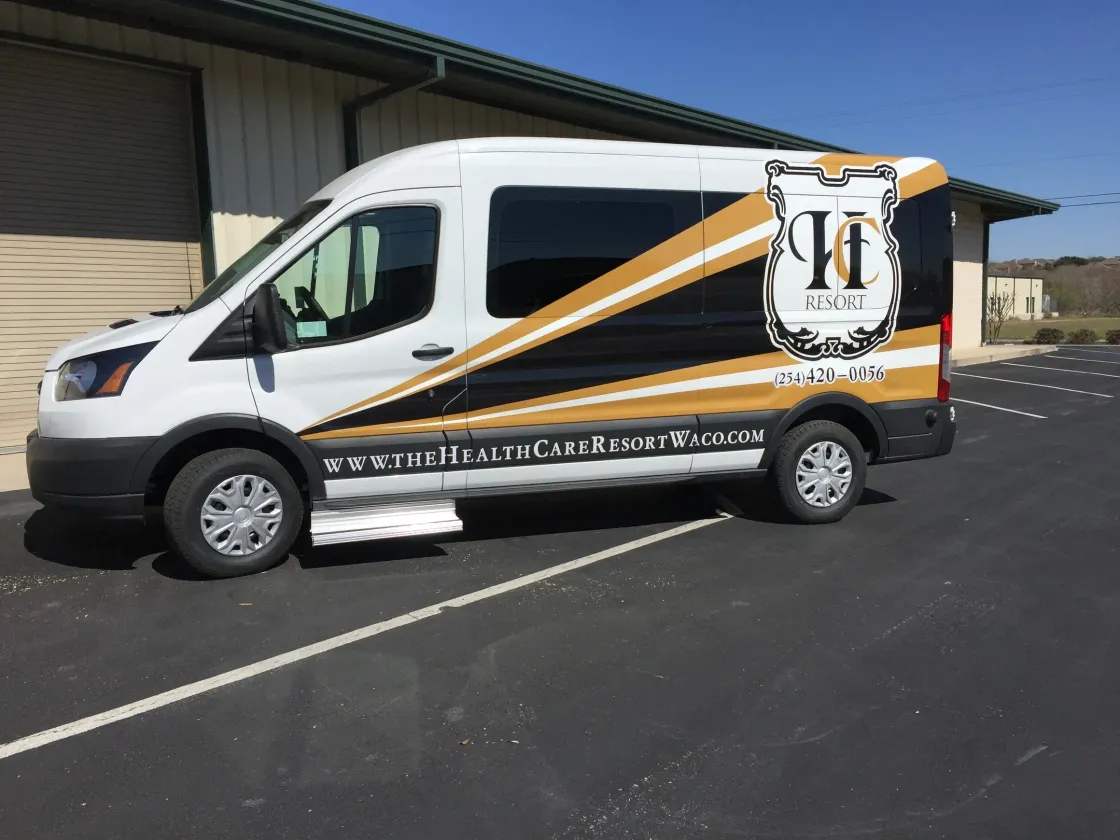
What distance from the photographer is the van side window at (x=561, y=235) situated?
5488 mm

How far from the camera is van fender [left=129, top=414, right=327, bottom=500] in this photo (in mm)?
4938

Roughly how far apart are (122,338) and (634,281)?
3.27 m

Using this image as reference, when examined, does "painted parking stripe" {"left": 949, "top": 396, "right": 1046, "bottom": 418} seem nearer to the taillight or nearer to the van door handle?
the taillight

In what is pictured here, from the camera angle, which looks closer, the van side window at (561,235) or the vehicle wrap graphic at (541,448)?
the vehicle wrap graphic at (541,448)

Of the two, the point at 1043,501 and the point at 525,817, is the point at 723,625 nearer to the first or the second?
the point at 525,817

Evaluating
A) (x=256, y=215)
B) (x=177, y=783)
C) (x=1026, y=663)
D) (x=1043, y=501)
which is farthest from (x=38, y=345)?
(x=1043, y=501)

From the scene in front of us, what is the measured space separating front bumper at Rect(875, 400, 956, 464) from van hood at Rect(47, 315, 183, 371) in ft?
16.7

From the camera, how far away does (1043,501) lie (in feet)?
24.0

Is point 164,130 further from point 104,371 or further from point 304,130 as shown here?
point 104,371

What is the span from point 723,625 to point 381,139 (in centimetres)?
872

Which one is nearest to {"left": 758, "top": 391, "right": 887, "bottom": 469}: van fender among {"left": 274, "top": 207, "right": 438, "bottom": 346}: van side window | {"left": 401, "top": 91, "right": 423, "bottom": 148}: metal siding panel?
{"left": 274, "top": 207, "right": 438, "bottom": 346}: van side window

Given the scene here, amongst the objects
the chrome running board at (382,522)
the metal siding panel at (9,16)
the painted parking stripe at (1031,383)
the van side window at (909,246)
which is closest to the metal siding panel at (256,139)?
the metal siding panel at (9,16)

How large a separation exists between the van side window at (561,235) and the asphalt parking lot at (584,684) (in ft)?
5.99

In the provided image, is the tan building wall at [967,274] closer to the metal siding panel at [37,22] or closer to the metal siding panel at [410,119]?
the metal siding panel at [410,119]
